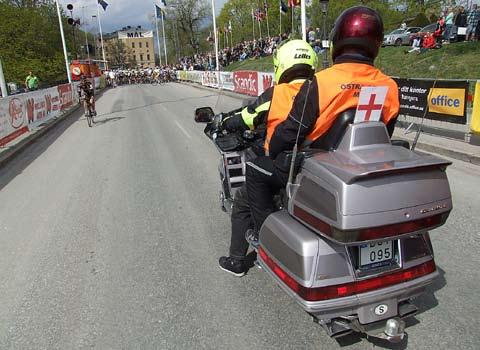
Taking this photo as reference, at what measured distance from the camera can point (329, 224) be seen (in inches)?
87.4

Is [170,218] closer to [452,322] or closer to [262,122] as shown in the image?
[262,122]

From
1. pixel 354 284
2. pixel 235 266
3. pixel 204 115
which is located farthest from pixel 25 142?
pixel 354 284

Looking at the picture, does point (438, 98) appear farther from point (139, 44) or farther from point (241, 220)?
point (139, 44)

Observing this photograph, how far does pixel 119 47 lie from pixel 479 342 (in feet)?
418

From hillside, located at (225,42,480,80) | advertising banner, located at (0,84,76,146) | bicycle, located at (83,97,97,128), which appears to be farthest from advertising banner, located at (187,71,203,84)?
bicycle, located at (83,97,97,128)

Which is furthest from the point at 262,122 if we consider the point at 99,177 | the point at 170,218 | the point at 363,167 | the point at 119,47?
the point at 119,47

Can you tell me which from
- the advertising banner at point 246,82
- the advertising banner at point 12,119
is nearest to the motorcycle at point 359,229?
the advertising banner at point 12,119

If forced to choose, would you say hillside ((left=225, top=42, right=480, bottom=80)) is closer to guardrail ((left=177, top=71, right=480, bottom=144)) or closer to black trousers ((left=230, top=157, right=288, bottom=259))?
guardrail ((left=177, top=71, right=480, bottom=144))

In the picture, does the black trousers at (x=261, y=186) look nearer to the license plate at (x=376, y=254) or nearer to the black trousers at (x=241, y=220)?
the black trousers at (x=241, y=220)

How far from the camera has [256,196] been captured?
10.2 feet

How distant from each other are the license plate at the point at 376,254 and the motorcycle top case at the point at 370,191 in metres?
0.20

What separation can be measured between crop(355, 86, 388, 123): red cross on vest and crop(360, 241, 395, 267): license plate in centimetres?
74

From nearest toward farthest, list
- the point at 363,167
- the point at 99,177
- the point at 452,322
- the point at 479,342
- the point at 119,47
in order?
the point at 363,167 < the point at 479,342 < the point at 452,322 < the point at 99,177 < the point at 119,47

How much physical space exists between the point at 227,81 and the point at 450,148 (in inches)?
810
